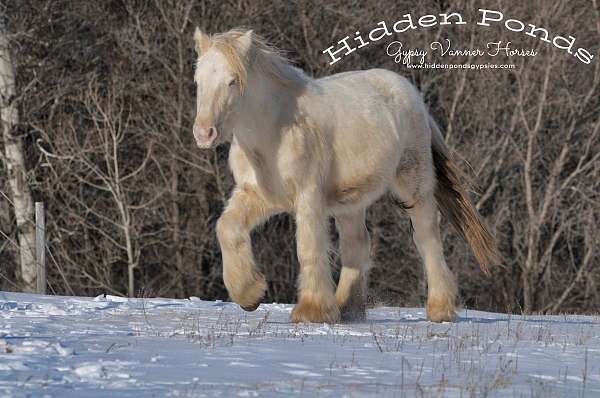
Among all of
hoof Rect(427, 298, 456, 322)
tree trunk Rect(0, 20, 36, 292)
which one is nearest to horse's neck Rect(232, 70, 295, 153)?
hoof Rect(427, 298, 456, 322)

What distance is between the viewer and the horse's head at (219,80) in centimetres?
763

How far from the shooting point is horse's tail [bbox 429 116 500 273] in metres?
10.1

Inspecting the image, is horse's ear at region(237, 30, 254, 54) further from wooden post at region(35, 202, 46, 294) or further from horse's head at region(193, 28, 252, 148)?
wooden post at region(35, 202, 46, 294)

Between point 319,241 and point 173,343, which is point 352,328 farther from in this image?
point 173,343

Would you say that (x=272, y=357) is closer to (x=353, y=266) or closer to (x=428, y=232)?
(x=353, y=266)

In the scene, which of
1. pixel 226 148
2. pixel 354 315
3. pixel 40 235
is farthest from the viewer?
pixel 226 148

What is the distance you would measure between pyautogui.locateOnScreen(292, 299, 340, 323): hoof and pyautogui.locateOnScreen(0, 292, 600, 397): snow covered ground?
154 millimetres

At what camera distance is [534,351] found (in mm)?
6777

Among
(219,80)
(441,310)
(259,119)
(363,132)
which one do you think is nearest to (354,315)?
(441,310)

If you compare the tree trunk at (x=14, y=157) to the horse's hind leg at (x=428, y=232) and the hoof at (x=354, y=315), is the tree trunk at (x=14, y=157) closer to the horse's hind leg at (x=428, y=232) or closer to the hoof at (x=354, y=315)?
the horse's hind leg at (x=428, y=232)

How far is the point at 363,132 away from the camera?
886 centimetres

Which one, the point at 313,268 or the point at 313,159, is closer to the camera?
the point at 313,268

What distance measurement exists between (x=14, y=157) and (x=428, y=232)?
482 inches

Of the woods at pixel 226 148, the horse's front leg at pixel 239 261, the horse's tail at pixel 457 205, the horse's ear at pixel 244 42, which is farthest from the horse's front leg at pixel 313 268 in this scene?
the woods at pixel 226 148
